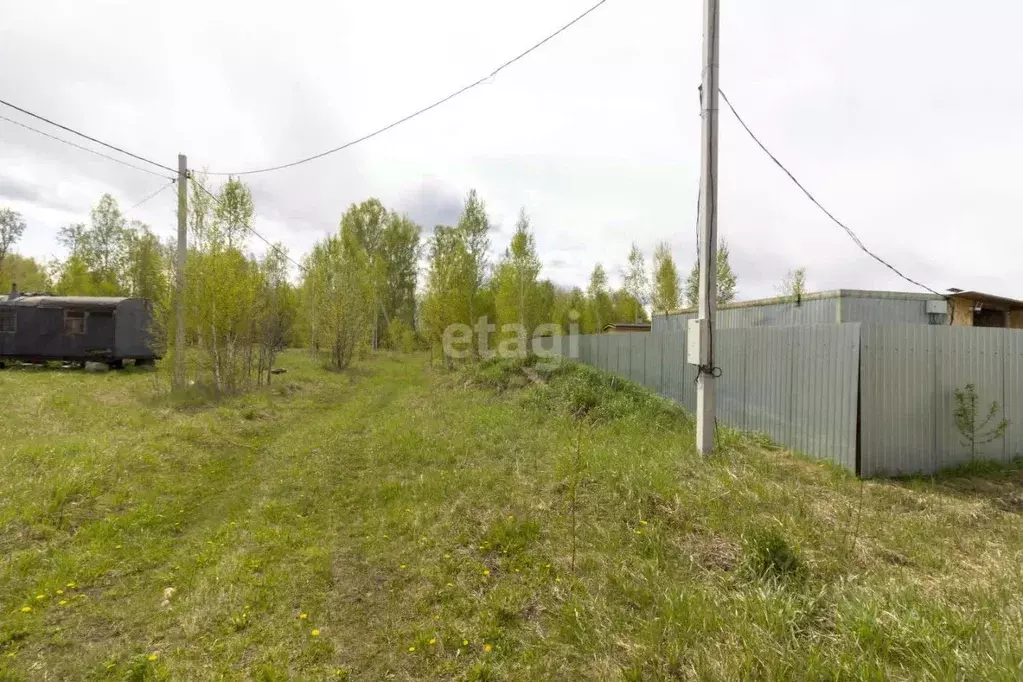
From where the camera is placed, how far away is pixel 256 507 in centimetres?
519

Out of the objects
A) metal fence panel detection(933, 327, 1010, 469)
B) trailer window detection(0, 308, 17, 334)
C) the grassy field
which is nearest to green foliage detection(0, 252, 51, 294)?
trailer window detection(0, 308, 17, 334)

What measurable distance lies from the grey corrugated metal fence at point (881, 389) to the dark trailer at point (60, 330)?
819 inches

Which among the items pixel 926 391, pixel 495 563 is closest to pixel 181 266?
pixel 495 563

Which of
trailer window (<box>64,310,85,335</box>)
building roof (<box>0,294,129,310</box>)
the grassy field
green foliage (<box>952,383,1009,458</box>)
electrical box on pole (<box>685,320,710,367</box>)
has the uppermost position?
building roof (<box>0,294,129,310</box>)

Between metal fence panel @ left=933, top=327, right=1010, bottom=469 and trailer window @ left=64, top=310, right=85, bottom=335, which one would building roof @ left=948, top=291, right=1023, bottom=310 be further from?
trailer window @ left=64, top=310, right=85, bottom=335

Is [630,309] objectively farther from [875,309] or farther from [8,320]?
[8,320]

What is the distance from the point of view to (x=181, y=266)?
472 inches

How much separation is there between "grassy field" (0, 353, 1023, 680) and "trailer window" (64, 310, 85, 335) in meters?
13.6

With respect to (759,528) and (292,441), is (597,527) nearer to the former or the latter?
(759,528)

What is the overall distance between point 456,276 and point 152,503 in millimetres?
16647

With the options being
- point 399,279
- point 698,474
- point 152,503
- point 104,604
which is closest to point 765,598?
point 698,474

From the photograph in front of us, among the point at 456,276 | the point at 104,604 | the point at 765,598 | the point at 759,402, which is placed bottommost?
the point at 104,604

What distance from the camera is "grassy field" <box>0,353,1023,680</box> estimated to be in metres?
2.59

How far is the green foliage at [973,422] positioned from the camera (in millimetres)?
6094
